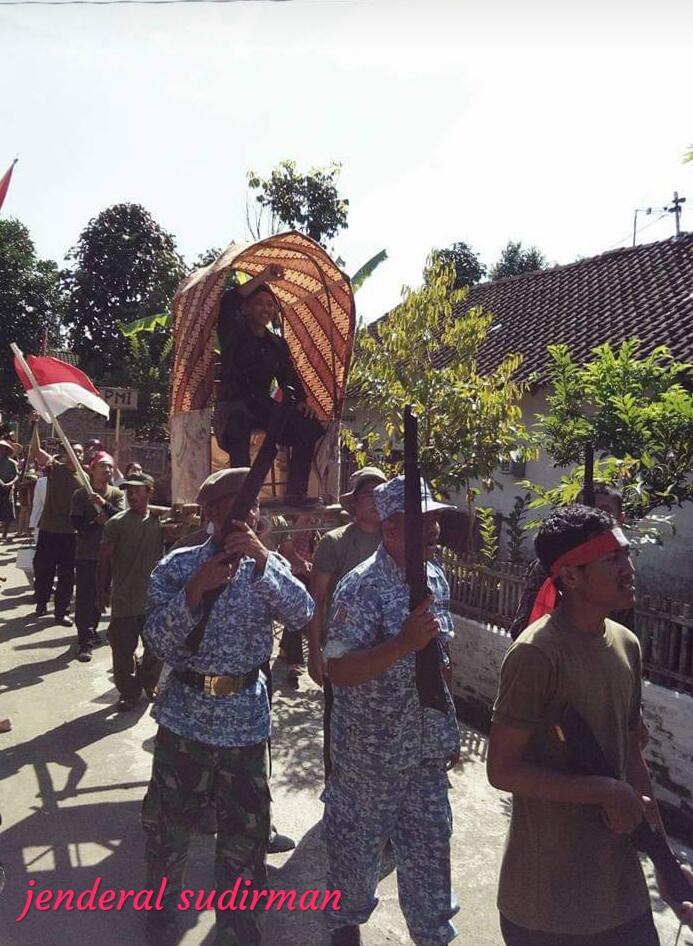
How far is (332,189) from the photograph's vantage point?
14844 mm

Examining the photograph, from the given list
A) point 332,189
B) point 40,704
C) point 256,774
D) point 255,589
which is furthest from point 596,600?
point 332,189

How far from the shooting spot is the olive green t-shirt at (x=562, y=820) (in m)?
1.99

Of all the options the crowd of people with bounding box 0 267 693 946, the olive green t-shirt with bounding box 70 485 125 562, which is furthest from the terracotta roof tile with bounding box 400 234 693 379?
the crowd of people with bounding box 0 267 693 946

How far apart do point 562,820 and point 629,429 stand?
12.1 ft

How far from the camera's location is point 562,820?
2023mm

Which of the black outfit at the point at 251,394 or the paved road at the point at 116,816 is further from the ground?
the black outfit at the point at 251,394

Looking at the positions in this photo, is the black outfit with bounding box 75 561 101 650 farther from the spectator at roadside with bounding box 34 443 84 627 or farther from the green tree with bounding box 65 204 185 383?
the green tree with bounding box 65 204 185 383

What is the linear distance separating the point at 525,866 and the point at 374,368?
5993 millimetres

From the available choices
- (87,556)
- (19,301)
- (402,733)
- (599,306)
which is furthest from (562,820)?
(19,301)

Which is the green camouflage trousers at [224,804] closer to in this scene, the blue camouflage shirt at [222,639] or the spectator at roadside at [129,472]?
the blue camouflage shirt at [222,639]

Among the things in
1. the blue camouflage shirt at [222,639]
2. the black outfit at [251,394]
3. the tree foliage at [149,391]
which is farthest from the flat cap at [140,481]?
the tree foliage at [149,391]

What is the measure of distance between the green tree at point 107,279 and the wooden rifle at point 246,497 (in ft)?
78.0

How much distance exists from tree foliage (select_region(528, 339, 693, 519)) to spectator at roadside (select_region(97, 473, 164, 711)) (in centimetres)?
309

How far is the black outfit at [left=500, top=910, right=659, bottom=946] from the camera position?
1984 millimetres
